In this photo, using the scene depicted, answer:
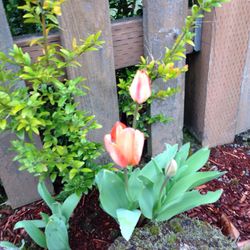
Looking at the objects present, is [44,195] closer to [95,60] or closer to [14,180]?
[14,180]

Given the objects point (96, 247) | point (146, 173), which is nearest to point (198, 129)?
point (146, 173)

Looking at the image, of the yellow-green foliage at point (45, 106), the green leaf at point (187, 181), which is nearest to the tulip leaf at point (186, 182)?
the green leaf at point (187, 181)

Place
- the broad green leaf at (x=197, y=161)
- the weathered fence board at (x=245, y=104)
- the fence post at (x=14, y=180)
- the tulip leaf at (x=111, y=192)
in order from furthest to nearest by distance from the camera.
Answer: the weathered fence board at (x=245, y=104), the fence post at (x=14, y=180), the broad green leaf at (x=197, y=161), the tulip leaf at (x=111, y=192)

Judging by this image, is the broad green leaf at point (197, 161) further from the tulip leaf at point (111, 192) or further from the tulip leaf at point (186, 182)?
the tulip leaf at point (111, 192)

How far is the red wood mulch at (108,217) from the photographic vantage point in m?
1.31

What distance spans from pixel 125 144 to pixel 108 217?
0.68 m

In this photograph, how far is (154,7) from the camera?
1.20 meters

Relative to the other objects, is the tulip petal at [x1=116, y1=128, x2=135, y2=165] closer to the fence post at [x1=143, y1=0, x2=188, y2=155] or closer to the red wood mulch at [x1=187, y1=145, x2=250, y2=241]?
the fence post at [x1=143, y1=0, x2=188, y2=155]

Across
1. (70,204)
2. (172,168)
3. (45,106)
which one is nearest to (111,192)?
(70,204)

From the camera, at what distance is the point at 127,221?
3.27 feet

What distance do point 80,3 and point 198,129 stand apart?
891mm

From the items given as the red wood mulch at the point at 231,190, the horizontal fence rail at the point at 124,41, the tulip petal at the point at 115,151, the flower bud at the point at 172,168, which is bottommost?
the red wood mulch at the point at 231,190

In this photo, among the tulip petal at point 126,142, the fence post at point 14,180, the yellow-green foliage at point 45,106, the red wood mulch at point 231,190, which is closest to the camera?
the tulip petal at point 126,142

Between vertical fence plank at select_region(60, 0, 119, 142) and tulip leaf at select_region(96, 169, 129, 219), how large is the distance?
1.01 feet
